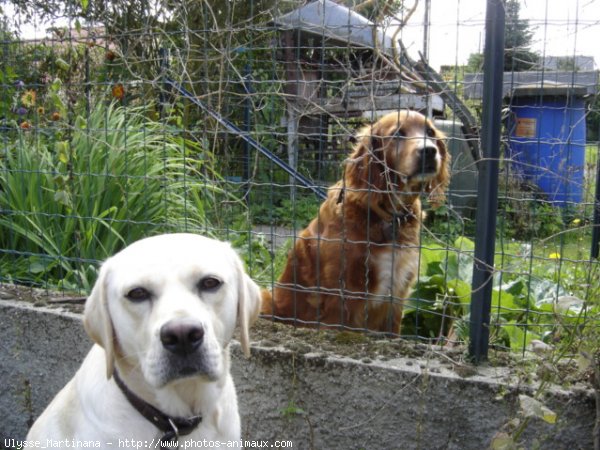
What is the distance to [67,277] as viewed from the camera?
158 inches

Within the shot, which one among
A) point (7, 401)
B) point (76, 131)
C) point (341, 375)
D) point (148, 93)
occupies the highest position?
point (148, 93)

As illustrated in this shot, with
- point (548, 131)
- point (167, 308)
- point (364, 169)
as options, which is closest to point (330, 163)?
point (364, 169)

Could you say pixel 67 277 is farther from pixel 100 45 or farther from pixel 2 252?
pixel 100 45

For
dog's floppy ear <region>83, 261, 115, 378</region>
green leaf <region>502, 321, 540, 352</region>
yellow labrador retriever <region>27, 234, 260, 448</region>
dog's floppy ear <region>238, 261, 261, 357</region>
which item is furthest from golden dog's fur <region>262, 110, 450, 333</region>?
dog's floppy ear <region>83, 261, 115, 378</region>

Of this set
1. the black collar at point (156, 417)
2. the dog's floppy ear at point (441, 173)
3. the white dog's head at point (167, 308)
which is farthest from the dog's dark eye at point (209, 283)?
the dog's floppy ear at point (441, 173)

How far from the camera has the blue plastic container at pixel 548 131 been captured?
9.21 ft

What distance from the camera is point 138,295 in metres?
2.06

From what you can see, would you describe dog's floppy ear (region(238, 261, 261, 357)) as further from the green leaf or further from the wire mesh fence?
the green leaf

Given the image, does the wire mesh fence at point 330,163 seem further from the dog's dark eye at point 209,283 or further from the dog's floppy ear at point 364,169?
the dog's dark eye at point 209,283

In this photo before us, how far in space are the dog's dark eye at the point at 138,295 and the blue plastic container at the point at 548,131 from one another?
166cm

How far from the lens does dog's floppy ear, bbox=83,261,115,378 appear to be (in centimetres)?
211

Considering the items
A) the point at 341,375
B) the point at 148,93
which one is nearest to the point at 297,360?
the point at 341,375

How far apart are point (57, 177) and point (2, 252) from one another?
0.96 meters

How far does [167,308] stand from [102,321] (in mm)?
314
